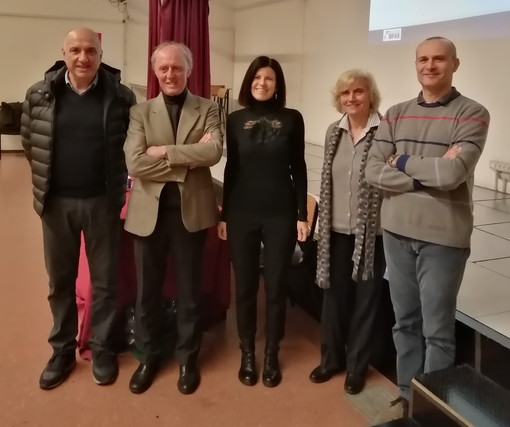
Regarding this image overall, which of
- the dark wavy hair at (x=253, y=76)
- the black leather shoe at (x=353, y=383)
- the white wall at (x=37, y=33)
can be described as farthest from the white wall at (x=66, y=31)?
the black leather shoe at (x=353, y=383)

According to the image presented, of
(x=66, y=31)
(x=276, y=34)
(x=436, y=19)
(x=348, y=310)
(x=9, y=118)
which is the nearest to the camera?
(x=348, y=310)

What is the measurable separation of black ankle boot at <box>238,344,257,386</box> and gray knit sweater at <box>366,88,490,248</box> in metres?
0.93

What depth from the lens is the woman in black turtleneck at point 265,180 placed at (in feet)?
7.17

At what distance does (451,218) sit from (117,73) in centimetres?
151

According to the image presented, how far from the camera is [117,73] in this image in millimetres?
2324

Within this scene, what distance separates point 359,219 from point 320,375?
2.56 feet

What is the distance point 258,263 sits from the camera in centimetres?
235

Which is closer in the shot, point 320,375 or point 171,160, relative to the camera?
point 171,160

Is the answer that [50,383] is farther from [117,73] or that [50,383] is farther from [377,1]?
[377,1]

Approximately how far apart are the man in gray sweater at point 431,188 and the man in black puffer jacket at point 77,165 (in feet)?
3.53

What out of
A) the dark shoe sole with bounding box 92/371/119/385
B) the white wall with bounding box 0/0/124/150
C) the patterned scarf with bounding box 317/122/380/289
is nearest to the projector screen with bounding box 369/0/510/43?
the patterned scarf with bounding box 317/122/380/289

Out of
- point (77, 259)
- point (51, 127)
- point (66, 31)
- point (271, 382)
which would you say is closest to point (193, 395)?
point (271, 382)

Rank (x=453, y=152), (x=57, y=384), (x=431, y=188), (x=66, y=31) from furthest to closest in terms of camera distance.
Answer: (x=66, y=31), (x=57, y=384), (x=431, y=188), (x=453, y=152)

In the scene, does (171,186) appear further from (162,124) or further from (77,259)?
(77,259)
